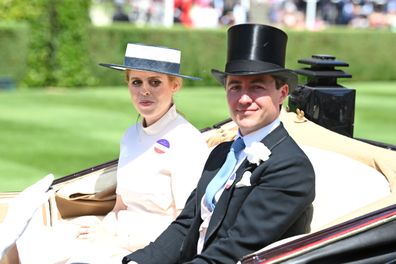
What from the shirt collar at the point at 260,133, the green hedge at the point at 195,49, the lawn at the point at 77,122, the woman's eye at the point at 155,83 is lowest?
the lawn at the point at 77,122

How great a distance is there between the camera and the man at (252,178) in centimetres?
359

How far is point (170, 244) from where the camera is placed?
4.02m

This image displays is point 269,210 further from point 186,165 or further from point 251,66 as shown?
point 186,165

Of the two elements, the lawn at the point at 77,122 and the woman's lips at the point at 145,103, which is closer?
the woman's lips at the point at 145,103

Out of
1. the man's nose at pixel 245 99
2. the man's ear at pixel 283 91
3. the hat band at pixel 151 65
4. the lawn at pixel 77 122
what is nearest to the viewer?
the man's nose at pixel 245 99

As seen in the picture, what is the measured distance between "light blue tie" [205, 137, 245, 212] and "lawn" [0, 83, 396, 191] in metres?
5.29

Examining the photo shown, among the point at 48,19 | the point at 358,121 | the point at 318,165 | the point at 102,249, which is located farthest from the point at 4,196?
the point at 48,19

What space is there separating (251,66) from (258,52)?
0.24ft

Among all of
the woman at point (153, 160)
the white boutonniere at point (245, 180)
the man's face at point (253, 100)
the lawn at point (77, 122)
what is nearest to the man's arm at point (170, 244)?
the woman at point (153, 160)

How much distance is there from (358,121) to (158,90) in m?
10.4

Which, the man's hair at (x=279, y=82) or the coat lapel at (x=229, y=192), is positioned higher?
the man's hair at (x=279, y=82)

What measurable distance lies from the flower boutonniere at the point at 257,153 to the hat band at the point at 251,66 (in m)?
0.30

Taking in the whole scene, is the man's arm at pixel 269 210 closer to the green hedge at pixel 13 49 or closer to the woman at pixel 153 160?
the woman at pixel 153 160

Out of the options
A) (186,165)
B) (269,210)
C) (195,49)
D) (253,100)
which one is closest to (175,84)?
(186,165)
